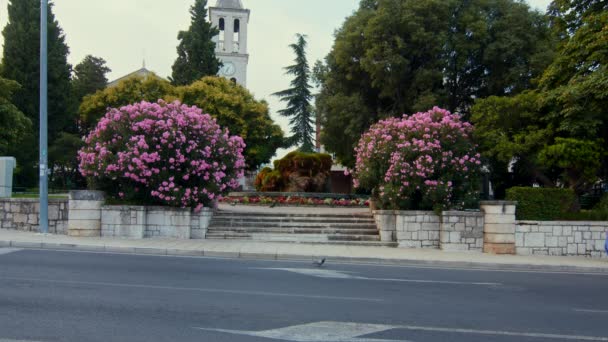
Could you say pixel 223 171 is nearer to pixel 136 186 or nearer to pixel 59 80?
pixel 136 186

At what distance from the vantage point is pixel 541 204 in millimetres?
15711

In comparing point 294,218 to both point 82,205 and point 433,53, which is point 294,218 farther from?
point 433,53

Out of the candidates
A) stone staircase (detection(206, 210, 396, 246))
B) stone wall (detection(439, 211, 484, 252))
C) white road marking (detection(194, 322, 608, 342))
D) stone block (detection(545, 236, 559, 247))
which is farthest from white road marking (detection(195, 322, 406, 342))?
stone block (detection(545, 236, 559, 247))

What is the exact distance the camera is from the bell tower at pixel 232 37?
55.8 meters

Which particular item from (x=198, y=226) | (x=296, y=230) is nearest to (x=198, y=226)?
(x=198, y=226)

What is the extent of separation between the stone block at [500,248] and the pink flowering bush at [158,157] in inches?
313

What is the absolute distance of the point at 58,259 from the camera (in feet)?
37.5

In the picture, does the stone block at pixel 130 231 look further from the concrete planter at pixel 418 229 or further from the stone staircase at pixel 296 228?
the concrete planter at pixel 418 229

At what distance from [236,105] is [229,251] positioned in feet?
74.7

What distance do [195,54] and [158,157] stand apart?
2589 cm

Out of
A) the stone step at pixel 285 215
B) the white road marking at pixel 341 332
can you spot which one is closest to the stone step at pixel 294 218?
the stone step at pixel 285 215

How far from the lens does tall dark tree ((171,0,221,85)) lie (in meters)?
39.5

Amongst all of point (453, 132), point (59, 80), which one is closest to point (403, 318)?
point (453, 132)

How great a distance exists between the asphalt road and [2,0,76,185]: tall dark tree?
2818 centimetres
